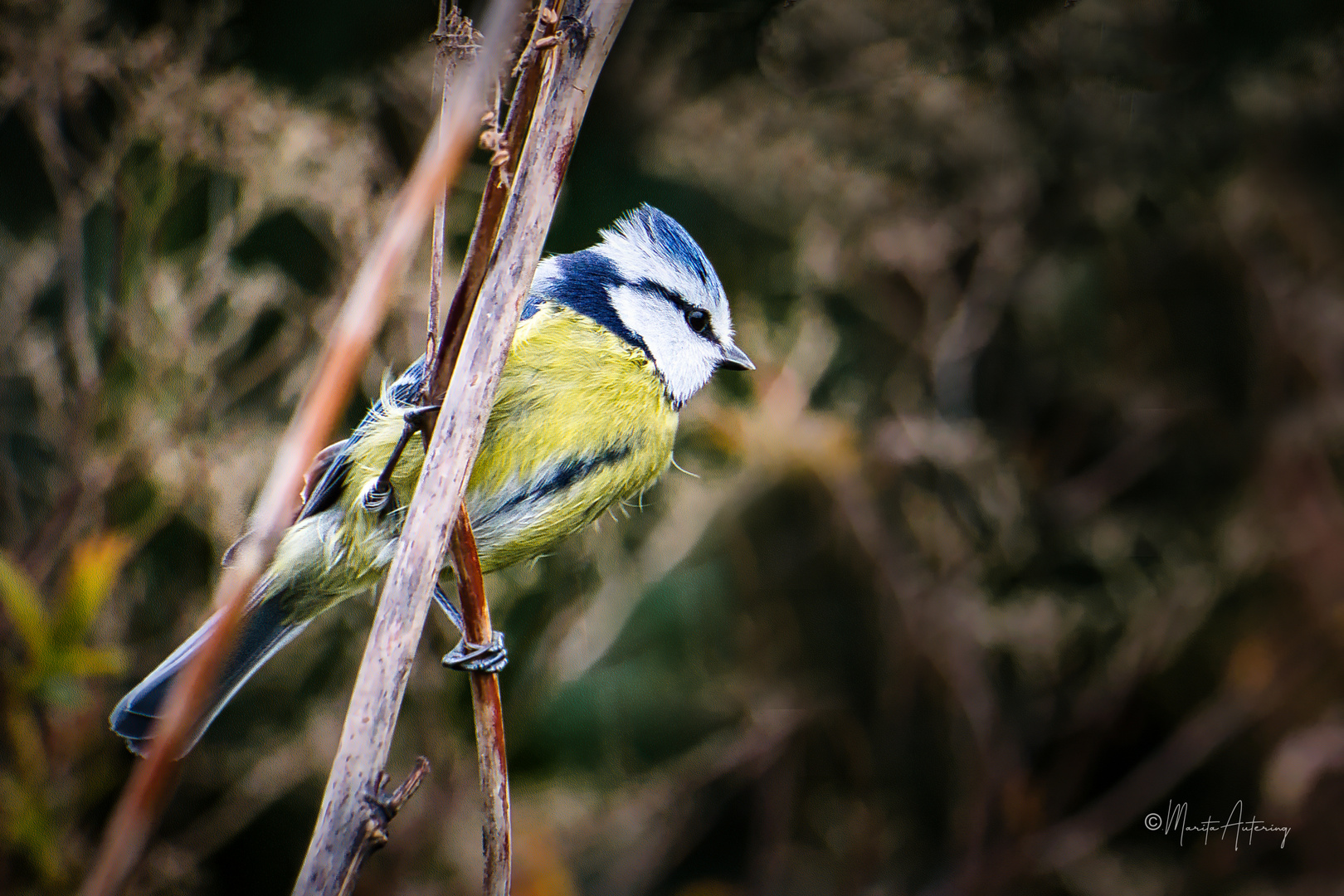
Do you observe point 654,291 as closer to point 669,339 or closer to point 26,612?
point 669,339

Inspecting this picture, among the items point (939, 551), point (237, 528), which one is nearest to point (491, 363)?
point (237, 528)

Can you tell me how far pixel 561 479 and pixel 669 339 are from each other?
0.81 ft

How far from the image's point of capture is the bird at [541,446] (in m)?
1.07

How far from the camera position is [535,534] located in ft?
3.71

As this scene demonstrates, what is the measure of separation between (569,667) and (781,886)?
0.99 metres

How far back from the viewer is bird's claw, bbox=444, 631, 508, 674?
0.74 meters

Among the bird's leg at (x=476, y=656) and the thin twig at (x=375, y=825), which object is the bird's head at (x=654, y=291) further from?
the thin twig at (x=375, y=825)

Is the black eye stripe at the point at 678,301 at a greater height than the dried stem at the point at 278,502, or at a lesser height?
lesser

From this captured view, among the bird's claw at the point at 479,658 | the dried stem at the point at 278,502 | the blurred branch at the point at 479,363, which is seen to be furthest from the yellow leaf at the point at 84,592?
the dried stem at the point at 278,502

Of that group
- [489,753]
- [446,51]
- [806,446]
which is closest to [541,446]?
[489,753]

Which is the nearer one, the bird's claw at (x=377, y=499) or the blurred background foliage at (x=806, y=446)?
the bird's claw at (x=377, y=499)

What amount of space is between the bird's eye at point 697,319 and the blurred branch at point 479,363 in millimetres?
630

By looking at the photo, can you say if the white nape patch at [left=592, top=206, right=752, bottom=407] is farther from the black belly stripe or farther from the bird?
the black belly stripe

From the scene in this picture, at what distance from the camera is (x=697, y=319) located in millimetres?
1275
